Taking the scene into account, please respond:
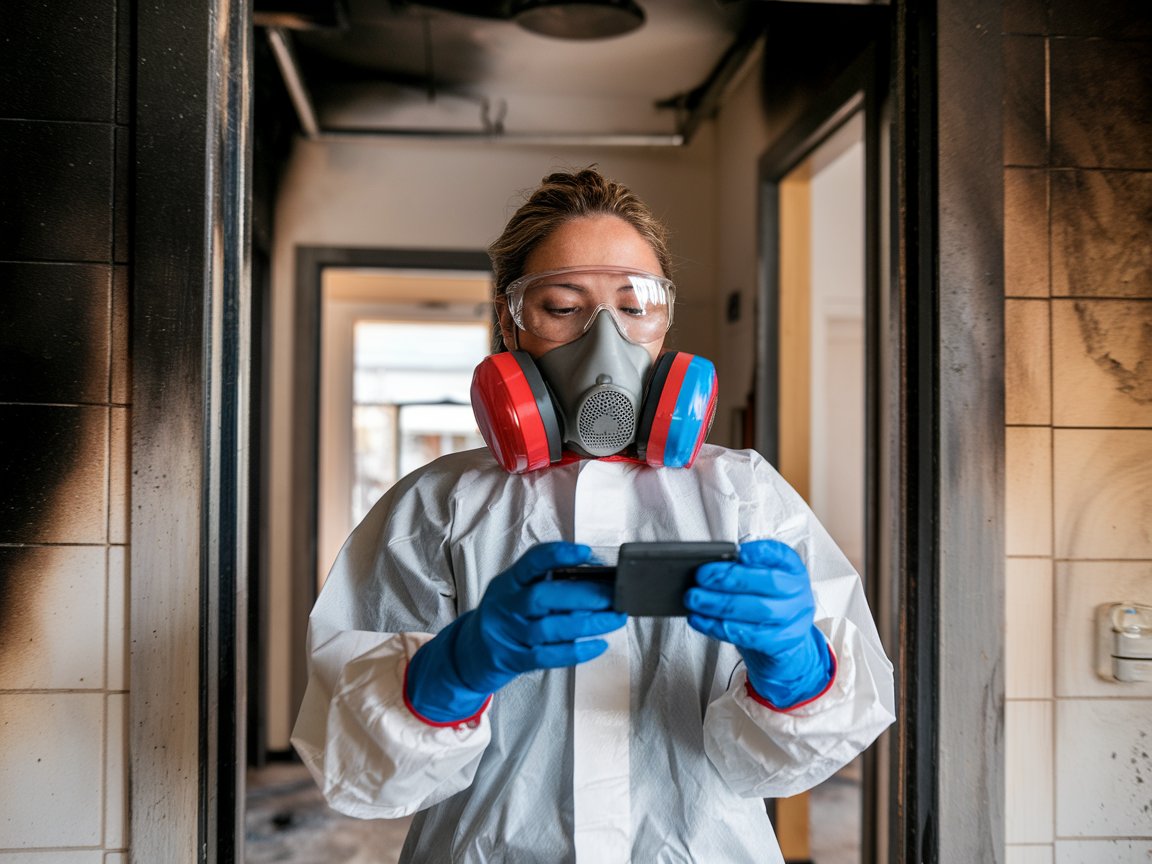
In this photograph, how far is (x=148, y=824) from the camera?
1275 millimetres

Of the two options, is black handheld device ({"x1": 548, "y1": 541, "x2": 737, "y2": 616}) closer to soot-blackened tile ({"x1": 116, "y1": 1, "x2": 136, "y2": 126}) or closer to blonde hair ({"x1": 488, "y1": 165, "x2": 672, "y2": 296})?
blonde hair ({"x1": 488, "y1": 165, "x2": 672, "y2": 296})

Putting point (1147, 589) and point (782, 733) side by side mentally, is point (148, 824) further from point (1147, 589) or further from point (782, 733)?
point (1147, 589)

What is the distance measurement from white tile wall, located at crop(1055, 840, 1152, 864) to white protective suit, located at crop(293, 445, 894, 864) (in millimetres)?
570

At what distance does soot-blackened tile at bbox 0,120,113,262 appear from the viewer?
1.29 m

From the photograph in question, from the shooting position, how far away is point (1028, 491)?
55.5 inches

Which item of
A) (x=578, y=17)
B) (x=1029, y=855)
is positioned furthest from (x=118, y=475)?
(x=578, y=17)

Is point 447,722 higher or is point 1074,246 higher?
point 1074,246

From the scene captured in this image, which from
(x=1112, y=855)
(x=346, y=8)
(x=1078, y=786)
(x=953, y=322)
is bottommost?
(x=1112, y=855)

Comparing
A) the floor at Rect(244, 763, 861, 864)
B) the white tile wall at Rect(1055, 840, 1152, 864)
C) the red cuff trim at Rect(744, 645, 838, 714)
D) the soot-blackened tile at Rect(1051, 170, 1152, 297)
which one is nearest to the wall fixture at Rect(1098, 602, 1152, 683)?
the white tile wall at Rect(1055, 840, 1152, 864)

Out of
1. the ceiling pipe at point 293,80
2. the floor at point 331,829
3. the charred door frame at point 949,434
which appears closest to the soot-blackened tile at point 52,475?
the charred door frame at point 949,434

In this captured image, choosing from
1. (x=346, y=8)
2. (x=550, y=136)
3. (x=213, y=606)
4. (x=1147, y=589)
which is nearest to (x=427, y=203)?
(x=550, y=136)

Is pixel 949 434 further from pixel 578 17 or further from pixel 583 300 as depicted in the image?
pixel 578 17

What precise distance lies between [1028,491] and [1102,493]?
0.41ft

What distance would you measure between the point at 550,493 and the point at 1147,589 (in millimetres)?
967
